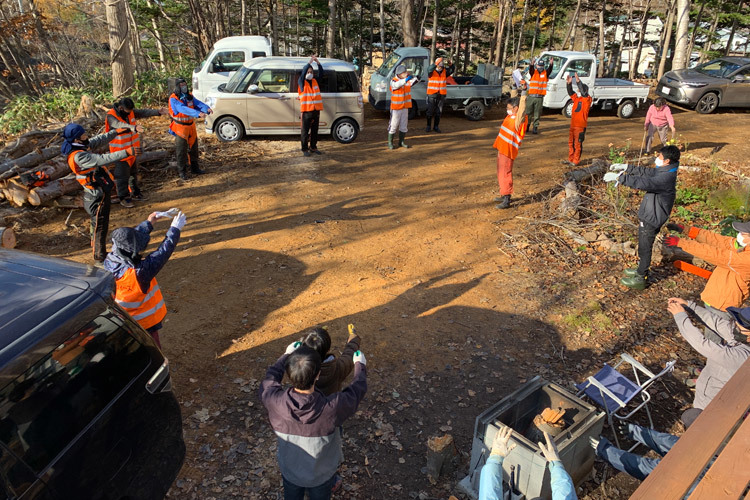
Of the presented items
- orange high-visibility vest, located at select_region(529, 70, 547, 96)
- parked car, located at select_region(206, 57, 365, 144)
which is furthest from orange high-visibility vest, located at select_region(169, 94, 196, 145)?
orange high-visibility vest, located at select_region(529, 70, 547, 96)

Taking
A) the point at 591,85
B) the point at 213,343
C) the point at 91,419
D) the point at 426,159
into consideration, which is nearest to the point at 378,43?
the point at 591,85

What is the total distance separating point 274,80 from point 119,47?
15.8 ft

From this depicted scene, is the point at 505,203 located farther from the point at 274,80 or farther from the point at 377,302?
the point at 274,80

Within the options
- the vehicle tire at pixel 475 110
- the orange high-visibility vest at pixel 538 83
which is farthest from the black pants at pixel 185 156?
the orange high-visibility vest at pixel 538 83

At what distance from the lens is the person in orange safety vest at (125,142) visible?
25.4ft

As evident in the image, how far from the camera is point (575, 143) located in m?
10.5

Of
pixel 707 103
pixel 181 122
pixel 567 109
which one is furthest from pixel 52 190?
pixel 707 103

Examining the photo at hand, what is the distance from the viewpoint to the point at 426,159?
11.3 m

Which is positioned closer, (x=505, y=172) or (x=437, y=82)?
(x=505, y=172)

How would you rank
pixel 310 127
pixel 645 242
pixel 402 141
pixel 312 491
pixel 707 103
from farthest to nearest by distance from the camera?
1. pixel 707 103
2. pixel 402 141
3. pixel 310 127
4. pixel 645 242
5. pixel 312 491

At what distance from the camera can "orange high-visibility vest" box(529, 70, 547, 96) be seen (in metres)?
13.0

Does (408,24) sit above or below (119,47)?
above

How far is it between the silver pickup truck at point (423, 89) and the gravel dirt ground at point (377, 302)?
4.23 metres

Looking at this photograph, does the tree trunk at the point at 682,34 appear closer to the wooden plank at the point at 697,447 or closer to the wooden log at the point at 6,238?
the wooden plank at the point at 697,447
